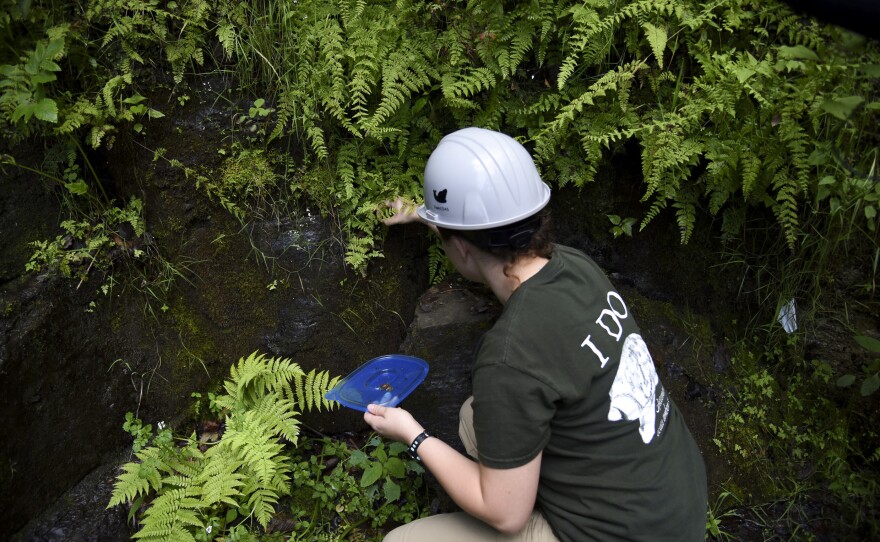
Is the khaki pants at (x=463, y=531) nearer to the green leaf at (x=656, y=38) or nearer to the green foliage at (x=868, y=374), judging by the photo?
the green foliage at (x=868, y=374)

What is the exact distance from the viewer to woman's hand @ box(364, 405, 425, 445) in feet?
7.87

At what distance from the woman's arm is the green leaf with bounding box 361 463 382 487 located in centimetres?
121

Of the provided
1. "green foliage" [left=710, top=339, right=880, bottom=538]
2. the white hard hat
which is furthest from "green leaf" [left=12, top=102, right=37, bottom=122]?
"green foliage" [left=710, top=339, right=880, bottom=538]

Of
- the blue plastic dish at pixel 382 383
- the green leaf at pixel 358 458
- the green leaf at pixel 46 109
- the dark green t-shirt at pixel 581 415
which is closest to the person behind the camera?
the dark green t-shirt at pixel 581 415

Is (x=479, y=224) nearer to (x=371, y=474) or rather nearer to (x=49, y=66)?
(x=371, y=474)

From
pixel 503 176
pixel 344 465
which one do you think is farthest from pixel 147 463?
pixel 503 176

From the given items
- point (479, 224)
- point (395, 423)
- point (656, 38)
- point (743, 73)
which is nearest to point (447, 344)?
point (395, 423)

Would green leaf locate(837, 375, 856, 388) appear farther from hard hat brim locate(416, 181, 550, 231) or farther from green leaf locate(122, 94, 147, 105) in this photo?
green leaf locate(122, 94, 147, 105)

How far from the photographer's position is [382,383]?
314cm

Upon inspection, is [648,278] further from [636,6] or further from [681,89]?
[636,6]

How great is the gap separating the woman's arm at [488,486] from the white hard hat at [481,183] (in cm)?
90

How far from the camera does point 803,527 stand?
12.0ft

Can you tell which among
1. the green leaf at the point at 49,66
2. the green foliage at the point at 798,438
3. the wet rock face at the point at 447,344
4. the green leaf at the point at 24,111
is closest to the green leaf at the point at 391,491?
the wet rock face at the point at 447,344

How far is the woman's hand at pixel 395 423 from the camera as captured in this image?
94.4 inches
